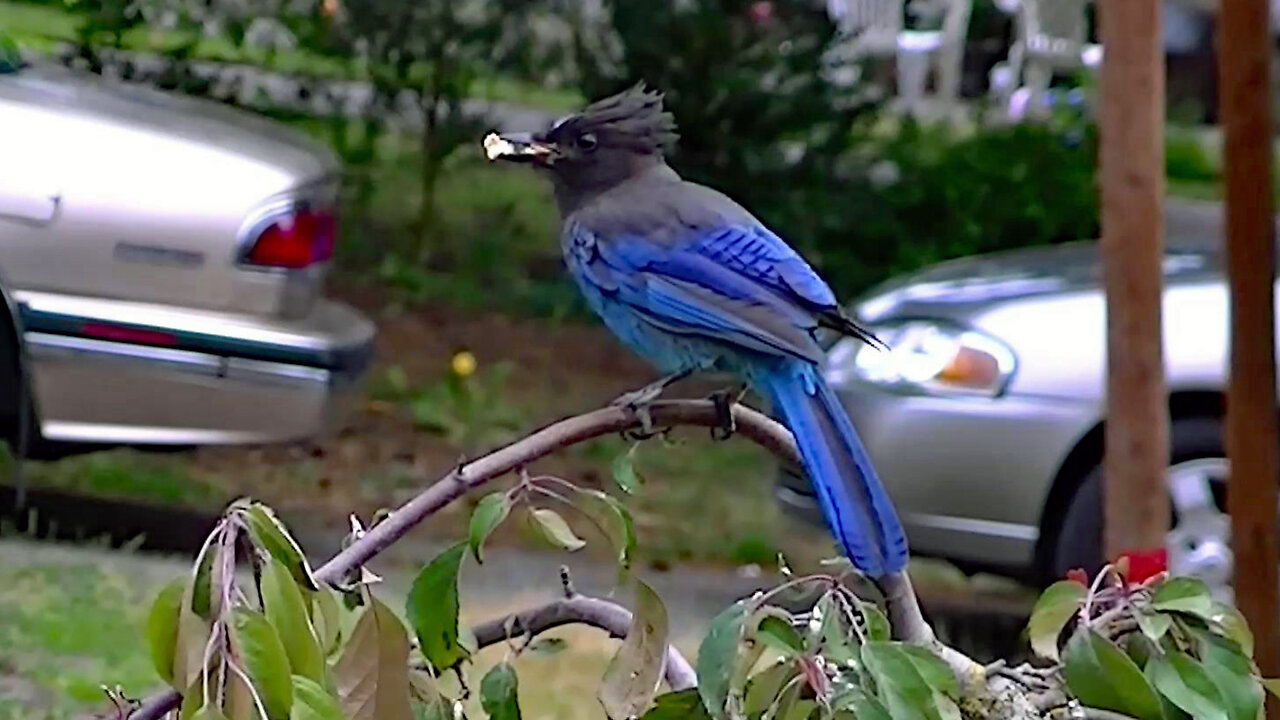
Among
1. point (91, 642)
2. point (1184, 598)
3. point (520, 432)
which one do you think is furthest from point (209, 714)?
point (520, 432)

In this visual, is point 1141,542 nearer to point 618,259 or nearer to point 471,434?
point 618,259

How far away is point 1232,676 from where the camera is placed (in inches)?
66.2

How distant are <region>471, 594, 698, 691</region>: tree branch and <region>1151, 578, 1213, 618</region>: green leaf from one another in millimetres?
446

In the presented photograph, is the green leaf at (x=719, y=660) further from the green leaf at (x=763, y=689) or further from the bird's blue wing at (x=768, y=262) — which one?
the bird's blue wing at (x=768, y=262)

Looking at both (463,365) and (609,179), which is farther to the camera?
(463,365)

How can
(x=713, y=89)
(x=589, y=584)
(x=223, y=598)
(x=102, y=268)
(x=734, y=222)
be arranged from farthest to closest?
(x=713, y=89) → (x=589, y=584) → (x=102, y=268) → (x=734, y=222) → (x=223, y=598)

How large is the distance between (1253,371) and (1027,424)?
7.95 ft

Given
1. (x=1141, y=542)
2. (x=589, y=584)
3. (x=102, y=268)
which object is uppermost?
(x=102, y=268)

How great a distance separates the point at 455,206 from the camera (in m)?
10.3

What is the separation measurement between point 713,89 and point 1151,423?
5.84 m

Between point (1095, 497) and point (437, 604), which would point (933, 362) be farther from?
point (437, 604)

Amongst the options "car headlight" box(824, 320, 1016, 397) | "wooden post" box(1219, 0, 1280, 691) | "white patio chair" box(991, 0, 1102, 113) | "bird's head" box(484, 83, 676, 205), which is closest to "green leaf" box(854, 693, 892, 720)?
"bird's head" box(484, 83, 676, 205)

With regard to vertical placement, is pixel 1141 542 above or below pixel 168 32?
below

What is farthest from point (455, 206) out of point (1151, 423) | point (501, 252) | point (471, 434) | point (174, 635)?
point (174, 635)
